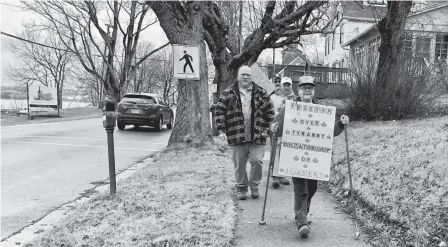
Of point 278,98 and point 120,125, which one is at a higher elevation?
point 278,98

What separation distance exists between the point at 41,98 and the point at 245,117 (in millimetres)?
24505

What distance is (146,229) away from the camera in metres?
4.36

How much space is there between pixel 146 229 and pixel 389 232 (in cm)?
255

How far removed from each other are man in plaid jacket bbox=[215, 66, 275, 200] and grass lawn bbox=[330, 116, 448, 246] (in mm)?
1579

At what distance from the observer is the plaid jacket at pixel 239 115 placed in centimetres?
571

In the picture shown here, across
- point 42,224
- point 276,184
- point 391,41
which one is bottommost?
point 42,224

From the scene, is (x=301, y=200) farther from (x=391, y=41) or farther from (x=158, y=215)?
(x=391, y=41)

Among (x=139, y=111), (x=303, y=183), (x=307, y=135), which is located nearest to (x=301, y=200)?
(x=303, y=183)

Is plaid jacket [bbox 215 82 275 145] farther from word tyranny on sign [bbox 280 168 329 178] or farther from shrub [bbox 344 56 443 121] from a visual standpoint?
shrub [bbox 344 56 443 121]

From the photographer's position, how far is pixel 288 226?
15.9 ft

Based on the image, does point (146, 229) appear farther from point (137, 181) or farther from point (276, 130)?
point (137, 181)

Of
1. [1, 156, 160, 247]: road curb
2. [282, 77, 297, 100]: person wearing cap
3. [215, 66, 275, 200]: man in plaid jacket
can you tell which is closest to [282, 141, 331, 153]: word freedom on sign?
[215, 66, 275, 200]: man in plaid jacket

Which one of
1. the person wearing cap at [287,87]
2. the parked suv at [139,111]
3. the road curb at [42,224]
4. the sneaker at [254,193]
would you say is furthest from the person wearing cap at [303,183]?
the parked suv at [139,111]

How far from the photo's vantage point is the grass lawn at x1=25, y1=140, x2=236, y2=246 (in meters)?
4.14
